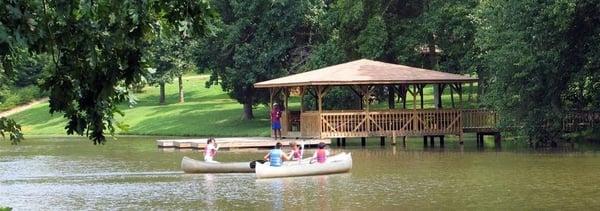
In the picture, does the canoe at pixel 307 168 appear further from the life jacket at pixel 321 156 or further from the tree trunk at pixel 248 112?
the tree trunk at pixel 248 112

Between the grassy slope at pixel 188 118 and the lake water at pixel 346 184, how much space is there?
57.7ft

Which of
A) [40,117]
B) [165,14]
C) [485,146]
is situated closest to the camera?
[165,14]

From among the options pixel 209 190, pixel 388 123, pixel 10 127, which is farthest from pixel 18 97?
pixel 10 127

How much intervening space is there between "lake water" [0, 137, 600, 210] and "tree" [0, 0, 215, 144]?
A: 30.6ft

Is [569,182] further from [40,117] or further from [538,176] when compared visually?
[40,117]

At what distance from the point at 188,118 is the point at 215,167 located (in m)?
31.7

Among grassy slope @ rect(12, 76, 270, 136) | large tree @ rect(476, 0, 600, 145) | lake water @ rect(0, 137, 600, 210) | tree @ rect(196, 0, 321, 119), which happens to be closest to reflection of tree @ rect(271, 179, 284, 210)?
lake water @ rect(0, 137, 600, 210)

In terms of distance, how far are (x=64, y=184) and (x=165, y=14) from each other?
16610mm

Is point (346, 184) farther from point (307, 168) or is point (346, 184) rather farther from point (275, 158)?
point (275, 158)

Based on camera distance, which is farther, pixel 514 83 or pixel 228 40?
pixel 228 40

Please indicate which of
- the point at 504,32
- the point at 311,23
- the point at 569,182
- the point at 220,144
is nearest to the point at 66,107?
the point at 569,182

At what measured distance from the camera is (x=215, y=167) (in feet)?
91.5

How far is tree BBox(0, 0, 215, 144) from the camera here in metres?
9.77

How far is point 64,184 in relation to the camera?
2562 cm
